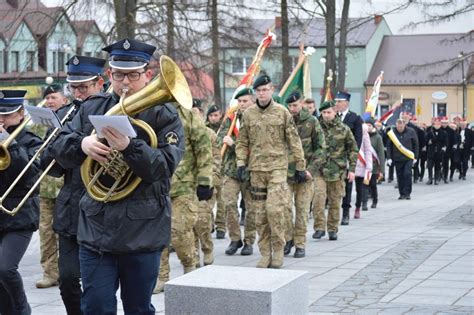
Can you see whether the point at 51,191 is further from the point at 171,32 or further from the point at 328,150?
the point at 171,32

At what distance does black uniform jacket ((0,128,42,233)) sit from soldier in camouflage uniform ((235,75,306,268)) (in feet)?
12.8

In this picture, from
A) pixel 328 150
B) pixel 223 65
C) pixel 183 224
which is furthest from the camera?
pixel 223 65

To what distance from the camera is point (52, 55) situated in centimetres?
5862

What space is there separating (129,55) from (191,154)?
3606 millimetres

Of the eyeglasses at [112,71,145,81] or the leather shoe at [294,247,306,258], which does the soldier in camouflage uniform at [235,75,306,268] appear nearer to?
the leather shoe at [294,247,306,258]

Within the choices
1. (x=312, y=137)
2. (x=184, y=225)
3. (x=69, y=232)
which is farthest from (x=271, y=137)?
(x=69, y=232)

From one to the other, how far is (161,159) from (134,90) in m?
0.52

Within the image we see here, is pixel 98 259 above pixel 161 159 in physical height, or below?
below

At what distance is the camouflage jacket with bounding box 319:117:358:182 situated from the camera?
14156 millimetres

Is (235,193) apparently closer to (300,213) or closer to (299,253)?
(300,213)

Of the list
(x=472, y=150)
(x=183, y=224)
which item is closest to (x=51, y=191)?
(x=183, y=224)

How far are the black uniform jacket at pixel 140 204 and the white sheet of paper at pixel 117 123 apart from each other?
0.53ft

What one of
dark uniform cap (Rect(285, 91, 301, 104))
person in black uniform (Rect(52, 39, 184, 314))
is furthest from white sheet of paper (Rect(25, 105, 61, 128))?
dark uniform cap (Rect(285, 91, 301, 104))

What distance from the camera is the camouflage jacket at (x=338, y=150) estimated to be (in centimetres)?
1416
